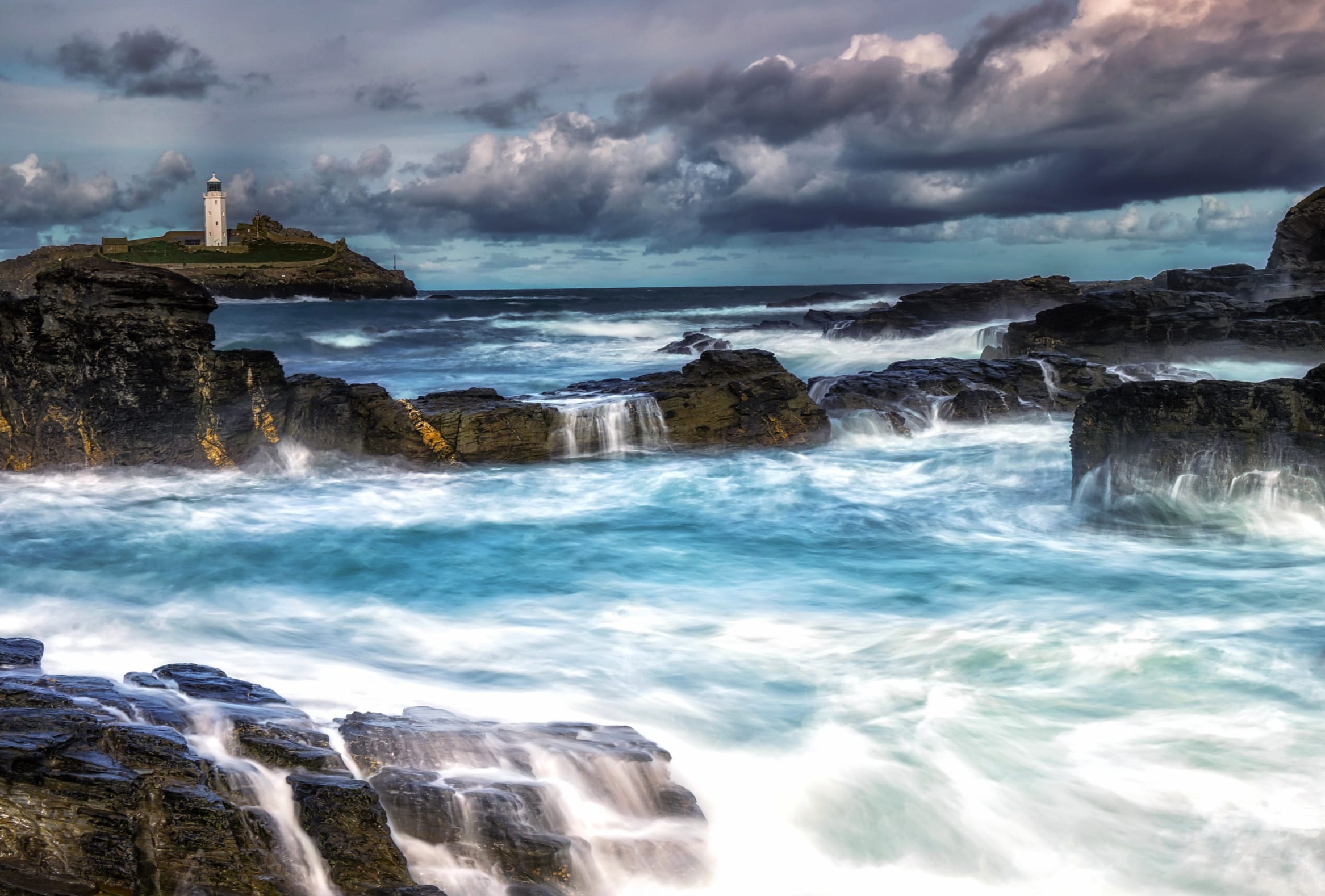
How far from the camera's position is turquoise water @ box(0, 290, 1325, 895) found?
4.70 meters

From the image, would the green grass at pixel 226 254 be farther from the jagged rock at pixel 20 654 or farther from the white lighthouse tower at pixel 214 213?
the jagged rock at pixel 20 654

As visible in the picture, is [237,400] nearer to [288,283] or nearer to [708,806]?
Result: [708,806]

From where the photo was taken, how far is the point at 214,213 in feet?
375

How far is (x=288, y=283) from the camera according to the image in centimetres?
10444

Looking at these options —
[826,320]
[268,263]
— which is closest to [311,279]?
[268,263]

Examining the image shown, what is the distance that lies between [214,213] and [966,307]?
347ft

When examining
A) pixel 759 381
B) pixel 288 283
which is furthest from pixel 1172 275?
pixel 288 283

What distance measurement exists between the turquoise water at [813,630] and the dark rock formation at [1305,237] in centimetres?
1823

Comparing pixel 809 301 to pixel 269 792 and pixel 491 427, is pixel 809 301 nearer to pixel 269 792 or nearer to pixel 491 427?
pixel 491 427

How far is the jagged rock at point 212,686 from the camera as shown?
15.1 ft

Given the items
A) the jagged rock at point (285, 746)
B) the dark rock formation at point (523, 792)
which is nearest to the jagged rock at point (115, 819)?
the jagged rock at point (285, 746)

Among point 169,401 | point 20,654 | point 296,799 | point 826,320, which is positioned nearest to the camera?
point 296,799

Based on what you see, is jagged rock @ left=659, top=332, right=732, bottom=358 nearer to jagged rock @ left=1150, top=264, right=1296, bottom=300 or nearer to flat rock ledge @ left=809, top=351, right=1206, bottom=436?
flat rock ledge @ left=809, top=351, right=1206, bottom=436

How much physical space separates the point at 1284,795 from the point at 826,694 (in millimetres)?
2461
